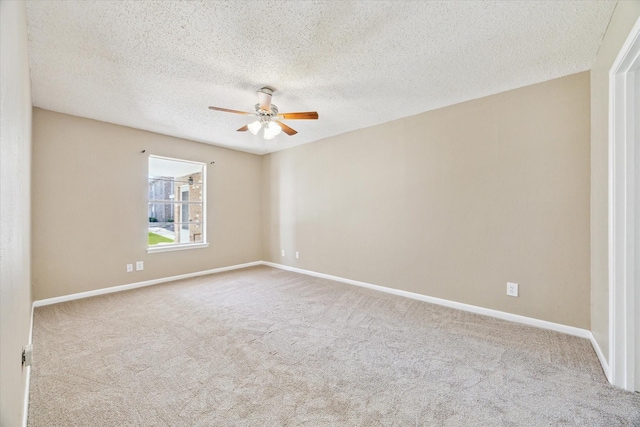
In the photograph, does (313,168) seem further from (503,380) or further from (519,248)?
(503,380)

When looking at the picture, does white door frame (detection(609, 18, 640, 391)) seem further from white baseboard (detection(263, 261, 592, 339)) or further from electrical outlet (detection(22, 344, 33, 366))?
electrical outlet (detection(22, 344, 33, 366))

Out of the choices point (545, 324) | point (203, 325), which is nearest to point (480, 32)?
point (545, 324)

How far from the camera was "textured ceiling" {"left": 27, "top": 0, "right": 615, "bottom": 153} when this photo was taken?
68.9 inches

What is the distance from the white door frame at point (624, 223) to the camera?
1.71m

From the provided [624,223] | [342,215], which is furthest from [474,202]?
Answer: [342,215]

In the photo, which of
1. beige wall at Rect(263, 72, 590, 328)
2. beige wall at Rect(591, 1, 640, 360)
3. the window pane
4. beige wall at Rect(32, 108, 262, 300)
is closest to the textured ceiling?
beige wall at Rect(591, 1, 640, 360)

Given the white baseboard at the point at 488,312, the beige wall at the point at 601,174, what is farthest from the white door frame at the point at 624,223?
the white baseboard at the point at 488,312

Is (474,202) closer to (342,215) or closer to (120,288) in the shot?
(342,215)

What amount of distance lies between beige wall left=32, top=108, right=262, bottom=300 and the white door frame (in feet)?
16.9

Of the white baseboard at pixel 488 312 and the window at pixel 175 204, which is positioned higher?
the window at pixel 175 204

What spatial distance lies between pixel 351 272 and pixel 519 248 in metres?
2.25

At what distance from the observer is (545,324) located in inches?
105

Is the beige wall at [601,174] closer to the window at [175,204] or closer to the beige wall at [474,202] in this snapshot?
the beige wall at [474,202]

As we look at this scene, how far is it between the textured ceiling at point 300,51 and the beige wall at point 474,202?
369mm
